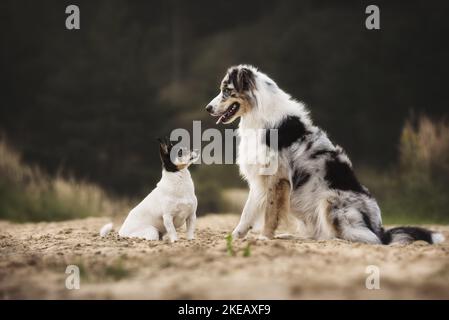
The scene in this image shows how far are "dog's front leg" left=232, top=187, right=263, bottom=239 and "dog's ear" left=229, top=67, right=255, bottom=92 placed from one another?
1.23 meters

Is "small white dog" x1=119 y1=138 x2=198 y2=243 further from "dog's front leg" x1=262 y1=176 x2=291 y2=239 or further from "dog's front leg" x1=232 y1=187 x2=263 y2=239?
"dog's front leg" x1=262 y1=176 x2=291 y2=239

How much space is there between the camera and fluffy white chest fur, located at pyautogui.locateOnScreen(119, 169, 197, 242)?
700cm

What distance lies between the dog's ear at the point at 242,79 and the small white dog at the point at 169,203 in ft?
3.23

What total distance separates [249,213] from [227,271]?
93.7 inches

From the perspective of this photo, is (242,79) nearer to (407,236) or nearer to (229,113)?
(229,113)

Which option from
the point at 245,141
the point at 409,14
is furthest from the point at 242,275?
the point at 409,14

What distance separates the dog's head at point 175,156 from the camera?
7.15 m

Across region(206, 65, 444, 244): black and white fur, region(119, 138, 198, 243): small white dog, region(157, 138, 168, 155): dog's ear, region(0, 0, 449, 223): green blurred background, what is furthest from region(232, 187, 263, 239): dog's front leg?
region(0, 0, 449, 223): green blurred background

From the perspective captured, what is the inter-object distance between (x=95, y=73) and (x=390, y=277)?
46.2ft

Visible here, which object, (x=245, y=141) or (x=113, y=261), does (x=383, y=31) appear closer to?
(x=245, y=141)

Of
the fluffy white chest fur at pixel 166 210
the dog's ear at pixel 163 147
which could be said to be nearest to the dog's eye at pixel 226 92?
the dog's ear at pixel 163 147

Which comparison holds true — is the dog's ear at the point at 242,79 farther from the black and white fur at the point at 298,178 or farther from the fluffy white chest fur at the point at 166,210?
the fluffy white chest fur at the point at 166,210

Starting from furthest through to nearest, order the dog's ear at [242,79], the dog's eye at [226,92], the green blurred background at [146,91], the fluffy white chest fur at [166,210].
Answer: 1. the green blurred background at [146,91]
2. the dog's eye at [226,92]
3. the dog's ear at [242,79]
4. the fluffy white chest fur at [166,210]

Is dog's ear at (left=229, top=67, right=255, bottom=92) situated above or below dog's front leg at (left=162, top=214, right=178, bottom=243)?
above
